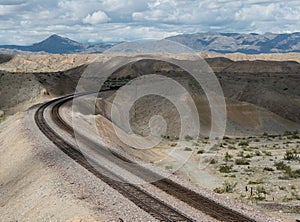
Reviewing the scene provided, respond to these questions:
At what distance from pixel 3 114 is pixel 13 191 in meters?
46.8

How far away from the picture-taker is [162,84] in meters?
84.1

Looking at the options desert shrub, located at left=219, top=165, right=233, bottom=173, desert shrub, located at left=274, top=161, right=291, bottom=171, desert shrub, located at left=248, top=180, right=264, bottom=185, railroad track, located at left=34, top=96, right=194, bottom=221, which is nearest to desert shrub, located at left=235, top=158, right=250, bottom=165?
desert shrub, located at left=219, top=165, right=233, bottom=173

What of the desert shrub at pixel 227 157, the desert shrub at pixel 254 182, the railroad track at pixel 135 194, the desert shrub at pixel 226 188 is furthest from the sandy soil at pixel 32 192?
the desert shrub at pixel 227 157

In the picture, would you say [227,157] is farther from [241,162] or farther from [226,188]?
[226,188]

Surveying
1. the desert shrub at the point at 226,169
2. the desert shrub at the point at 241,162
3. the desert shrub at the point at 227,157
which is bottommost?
the desert shrub at the point at 227,157

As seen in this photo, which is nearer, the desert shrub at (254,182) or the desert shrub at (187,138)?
the desert shrub at (254,182)

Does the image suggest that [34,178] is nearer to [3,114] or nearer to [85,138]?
[85,138]

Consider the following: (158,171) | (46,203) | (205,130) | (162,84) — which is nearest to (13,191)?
(46,203)

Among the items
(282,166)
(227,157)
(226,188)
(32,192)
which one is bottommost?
(227,157)

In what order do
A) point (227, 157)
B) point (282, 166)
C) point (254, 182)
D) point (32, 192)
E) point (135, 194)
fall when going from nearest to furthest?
point (135, 194) → point (32, 192) → point (254, 182) → point (282, 166) → point (227, 157)

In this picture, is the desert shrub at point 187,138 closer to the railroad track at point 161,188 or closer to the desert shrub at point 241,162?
the desert shrub at point 241,162

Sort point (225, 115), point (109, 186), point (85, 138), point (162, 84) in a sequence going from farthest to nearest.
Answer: point (162, 84) → point (225, 115) → point (85, 138) → point (109, 186)

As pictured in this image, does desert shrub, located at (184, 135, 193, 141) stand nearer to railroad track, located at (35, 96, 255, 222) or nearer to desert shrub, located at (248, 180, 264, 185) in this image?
railroad track, located at (35, 96, 255, 222)

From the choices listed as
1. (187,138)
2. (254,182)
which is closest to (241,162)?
(254,182)
